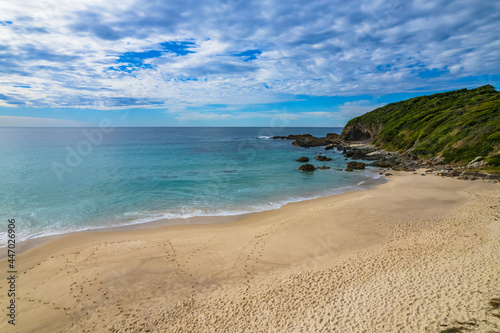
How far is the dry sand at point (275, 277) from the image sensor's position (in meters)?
7.65

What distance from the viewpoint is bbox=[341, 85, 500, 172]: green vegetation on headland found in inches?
1216

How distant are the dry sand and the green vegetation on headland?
20.3 m

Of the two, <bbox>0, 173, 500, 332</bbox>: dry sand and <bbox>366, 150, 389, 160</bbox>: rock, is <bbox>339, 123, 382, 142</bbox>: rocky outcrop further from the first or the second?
<bbox>0, 173, 500, 332</bbox>: dry sand

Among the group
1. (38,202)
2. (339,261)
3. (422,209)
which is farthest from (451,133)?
(38,202)

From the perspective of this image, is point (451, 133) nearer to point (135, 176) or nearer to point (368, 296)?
point (368, 296)

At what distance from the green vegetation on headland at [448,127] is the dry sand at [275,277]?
20.3 m

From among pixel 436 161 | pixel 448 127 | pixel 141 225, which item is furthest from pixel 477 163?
pixel 141 225

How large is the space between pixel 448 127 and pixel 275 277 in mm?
43501

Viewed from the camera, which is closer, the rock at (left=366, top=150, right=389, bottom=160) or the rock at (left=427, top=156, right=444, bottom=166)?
the rock at (left=427, top=156, right=444, bottom=166)

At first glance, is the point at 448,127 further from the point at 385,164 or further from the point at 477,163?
the point at 477,163

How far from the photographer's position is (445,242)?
11.9 m

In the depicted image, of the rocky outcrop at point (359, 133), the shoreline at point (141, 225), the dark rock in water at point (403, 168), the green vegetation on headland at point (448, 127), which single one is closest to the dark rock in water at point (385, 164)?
the dark rock in water at point (403, 168)

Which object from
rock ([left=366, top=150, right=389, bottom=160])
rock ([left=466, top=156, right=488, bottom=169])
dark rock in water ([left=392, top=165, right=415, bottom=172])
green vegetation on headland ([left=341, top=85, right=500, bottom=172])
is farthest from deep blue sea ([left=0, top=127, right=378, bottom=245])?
rock ([left=366, top=150, right=389, bottom=160])

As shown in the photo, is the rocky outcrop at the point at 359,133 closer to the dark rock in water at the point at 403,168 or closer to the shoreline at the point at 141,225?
the dark rock in water at the point at 403,168
